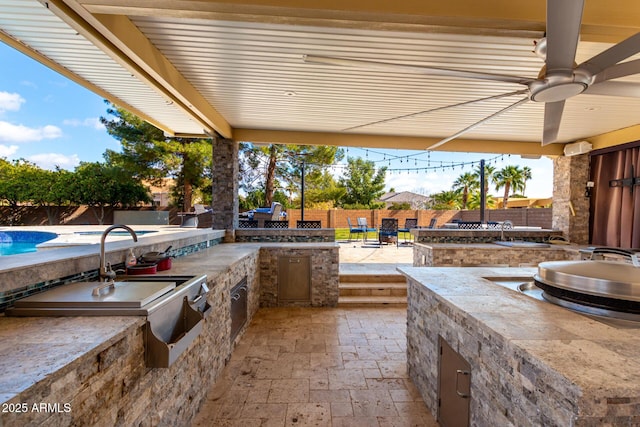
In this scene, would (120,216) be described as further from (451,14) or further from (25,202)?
(451,14)

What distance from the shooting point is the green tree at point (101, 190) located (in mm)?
10641

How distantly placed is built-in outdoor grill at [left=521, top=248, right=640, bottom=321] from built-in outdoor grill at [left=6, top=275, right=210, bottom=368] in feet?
6.86

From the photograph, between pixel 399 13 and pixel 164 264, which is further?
pixel 164 264

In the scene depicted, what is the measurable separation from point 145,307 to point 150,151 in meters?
9.84

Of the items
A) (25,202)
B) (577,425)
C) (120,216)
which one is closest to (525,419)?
(577,425)

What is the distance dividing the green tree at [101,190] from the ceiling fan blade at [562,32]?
448 inches

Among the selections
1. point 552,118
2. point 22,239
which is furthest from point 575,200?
point 22,239

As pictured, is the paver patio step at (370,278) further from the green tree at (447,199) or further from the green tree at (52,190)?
the green tree at (447,199)

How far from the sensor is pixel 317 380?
2.64 metres

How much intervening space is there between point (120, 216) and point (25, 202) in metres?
4.65

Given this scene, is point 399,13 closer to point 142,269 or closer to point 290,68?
point 290,68

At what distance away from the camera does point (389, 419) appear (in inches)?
85.0

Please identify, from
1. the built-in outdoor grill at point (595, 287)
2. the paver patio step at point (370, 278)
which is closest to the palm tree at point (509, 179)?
the paver patio step at point (370, 278)

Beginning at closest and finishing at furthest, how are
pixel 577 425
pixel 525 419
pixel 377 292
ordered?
pixel 577 425 < pixel 525 419 < pixel 377 292
